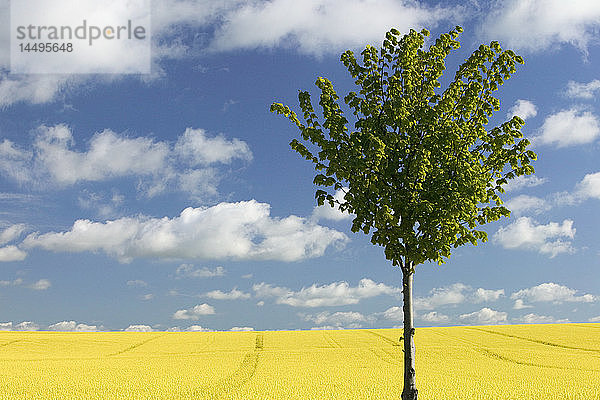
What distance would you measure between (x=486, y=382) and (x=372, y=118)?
1805 centimetres

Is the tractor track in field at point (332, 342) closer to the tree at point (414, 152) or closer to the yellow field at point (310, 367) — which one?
the yellow field at point (310, 367)

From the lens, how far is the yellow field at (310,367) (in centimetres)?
2719

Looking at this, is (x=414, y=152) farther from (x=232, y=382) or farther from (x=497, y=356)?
(x=497, y=356)

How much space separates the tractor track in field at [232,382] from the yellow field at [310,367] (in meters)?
0.06

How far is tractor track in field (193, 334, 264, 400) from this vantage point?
2691 cm

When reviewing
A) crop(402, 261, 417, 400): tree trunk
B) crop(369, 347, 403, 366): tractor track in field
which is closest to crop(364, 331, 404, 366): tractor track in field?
crop(369, 347, 403, 366): tractor track in field

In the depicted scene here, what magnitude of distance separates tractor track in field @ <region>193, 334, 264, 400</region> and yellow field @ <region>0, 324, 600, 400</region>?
0.06m

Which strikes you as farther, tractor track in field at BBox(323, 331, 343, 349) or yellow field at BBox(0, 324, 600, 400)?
tractor track in field at BBox(323, 331, 343, 349)

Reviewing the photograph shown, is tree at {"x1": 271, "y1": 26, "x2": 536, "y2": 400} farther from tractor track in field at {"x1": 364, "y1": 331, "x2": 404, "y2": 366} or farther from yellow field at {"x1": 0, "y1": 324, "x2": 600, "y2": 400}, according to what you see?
tractor track in field at {"x1": 364, "y1": 331, "x2": 404, "y2": 366}

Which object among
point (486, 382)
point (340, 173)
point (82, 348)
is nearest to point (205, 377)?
point (486, 382)

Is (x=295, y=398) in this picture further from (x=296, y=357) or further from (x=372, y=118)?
(x=296, y=357)

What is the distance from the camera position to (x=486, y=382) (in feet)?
97.7

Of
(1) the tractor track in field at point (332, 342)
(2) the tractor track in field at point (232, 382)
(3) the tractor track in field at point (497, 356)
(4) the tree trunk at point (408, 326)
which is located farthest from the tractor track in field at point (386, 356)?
(4) the tree trunk at point (408, 326)

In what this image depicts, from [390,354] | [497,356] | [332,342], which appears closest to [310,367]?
[390,354]
